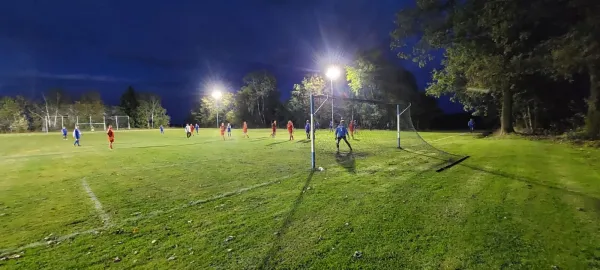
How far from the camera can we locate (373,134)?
25000 mm

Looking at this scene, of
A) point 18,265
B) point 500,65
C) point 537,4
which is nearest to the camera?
point 18,265

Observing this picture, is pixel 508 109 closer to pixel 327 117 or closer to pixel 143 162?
pixel 327 117

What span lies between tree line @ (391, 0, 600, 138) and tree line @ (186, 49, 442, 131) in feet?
23.1

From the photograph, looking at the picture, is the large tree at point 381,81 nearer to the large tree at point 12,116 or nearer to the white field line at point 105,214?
the white field line at point 105,214

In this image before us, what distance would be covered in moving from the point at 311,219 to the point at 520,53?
22.7 meters

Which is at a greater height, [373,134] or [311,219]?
[373,134]

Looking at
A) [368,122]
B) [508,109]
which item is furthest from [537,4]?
[368,122]

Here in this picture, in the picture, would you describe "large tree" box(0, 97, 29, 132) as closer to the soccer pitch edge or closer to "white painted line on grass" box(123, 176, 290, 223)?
the soccer pitch edge

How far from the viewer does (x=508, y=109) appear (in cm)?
2642

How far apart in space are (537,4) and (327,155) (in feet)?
52.4

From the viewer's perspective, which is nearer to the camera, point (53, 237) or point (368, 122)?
point (53, 237)

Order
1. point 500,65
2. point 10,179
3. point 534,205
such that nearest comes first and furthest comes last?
point 534,205, point 10,179, point 500,65

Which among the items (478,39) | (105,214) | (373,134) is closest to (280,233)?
(105,214)

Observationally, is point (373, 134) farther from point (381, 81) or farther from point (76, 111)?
point (76, 111)
